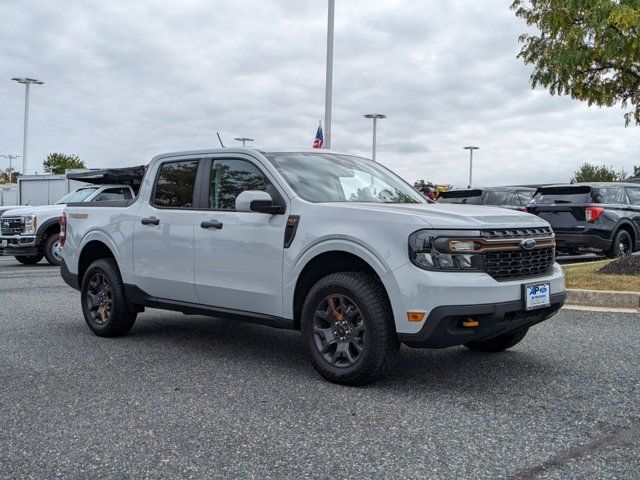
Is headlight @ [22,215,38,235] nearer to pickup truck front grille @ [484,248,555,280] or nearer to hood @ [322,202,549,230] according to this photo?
hood @ [322,202,549,230]

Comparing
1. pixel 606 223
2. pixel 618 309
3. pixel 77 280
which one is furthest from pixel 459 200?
pixel 77 280

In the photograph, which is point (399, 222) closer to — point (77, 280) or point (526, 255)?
point (526, 255)

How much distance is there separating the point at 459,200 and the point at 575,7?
507 cm

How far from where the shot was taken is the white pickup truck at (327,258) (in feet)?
14.6

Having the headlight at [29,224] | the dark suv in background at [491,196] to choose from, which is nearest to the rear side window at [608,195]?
the dark suv in background at [491,196]

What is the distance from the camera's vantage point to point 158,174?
6.48 meters

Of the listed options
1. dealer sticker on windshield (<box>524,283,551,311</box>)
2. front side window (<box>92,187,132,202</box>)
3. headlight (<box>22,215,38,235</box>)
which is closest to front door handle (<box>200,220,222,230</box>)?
dealer sticker on windshield (<box>524,283,551,311</box>)

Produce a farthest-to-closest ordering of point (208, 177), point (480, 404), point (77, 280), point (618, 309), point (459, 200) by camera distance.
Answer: point (459, 200)
point (618, 309)
point (77, 280)
point (208, 177)
point (480, 404)

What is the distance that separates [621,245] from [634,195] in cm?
144

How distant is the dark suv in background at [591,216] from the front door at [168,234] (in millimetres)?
9345

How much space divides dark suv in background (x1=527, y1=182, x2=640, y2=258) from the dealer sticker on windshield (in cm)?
912

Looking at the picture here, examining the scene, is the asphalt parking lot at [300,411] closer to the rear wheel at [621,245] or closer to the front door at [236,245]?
the front door at [236,245]

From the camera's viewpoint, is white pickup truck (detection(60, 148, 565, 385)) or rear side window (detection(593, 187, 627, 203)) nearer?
white pickup truck (detection(60, 148, 565, 385))

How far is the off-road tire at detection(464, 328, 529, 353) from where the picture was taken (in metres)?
5.65
